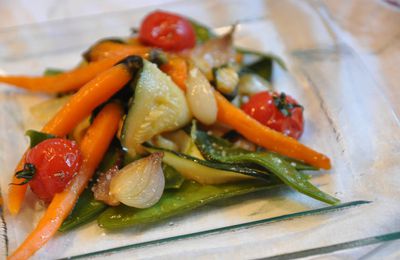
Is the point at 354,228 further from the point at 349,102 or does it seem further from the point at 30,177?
the point at 30,177

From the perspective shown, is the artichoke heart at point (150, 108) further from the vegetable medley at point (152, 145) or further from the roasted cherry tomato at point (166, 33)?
the roasted cherry tomato at point (166, 33)

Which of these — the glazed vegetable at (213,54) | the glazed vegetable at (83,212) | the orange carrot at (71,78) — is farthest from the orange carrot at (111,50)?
the glazed vegetable at (83,212)

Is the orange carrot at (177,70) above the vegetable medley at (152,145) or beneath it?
above

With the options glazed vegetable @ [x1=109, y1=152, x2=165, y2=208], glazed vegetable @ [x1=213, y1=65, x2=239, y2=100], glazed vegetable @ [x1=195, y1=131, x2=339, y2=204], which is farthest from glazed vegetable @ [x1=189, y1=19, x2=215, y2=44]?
glazed vegetable @ [x1=109, y1=152, x2=165, y2=208]

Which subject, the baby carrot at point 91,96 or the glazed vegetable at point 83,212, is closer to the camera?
the glazed vegetable at point 83,212

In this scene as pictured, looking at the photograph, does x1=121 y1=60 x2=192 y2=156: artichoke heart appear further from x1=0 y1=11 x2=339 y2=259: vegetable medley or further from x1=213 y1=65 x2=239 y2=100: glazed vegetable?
x1=213 y1=65 x2=239 y2=100: glazed vegetable

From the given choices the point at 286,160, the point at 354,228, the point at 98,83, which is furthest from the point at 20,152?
the point at 354,228

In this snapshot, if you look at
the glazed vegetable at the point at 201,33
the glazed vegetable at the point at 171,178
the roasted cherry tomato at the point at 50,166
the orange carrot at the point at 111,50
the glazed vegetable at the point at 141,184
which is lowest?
the glazed vegetable at the point at 171,178

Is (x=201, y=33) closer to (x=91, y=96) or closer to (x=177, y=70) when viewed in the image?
(x=177, y=70)

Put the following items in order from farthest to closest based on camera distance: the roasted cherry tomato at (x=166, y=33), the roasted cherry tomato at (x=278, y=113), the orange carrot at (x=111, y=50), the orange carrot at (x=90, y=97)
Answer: the roasted cherry tomato at (x=166, y=33)
the orange carrot at (x=111, y=50)
the roasted cherry tomato at (x=278, y=113)
the orange carrot at (x=90, y=97)
